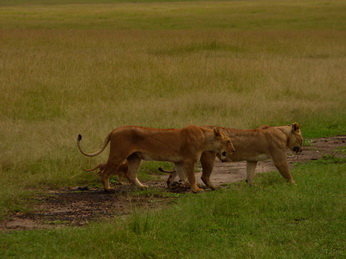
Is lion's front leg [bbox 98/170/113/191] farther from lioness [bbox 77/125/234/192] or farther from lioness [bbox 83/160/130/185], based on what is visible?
lioness [bbox 83/160/130/185]

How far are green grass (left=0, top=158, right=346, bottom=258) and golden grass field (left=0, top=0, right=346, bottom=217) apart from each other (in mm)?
1834

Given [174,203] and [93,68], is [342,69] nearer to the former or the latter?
[93,68]

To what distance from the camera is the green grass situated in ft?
20.2

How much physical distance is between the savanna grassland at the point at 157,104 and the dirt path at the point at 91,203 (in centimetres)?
26

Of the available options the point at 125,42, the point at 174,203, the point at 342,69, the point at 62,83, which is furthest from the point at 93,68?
the point at 174,203

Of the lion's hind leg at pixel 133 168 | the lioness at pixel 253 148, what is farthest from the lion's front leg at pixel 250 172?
the lion's hind leg at pixel 133 168

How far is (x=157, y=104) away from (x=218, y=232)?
25.5ft

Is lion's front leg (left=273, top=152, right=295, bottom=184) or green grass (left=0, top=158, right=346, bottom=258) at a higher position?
green grass (left=0, top=158, right=346, bottom=258)

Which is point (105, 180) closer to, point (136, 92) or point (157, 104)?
point (157, 104)

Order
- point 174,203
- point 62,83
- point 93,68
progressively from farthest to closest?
point 93,68, point 62,83, point 174,203

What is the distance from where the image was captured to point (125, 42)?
2664 cm

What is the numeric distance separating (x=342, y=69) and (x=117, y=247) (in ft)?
49.7

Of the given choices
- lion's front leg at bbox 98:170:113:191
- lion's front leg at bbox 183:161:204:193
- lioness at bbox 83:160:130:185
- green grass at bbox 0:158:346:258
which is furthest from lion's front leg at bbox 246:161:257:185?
lion's front leg at bbox 98:170:113:191

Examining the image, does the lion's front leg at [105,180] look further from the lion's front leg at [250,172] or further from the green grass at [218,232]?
the lion's front leg at [250,172]
